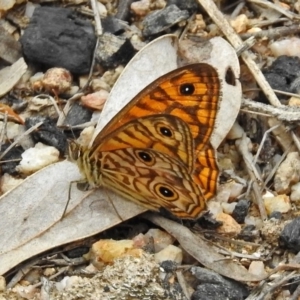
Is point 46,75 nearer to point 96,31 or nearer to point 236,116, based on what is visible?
point 96,31

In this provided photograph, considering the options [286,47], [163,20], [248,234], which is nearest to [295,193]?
[248,234]

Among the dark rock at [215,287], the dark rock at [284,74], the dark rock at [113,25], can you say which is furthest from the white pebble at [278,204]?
the dark rock at [113,25]

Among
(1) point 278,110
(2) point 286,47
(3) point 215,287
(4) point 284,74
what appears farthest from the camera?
(2) point 286,47

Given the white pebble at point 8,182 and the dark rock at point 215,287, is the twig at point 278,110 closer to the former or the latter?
the dark rock at point 215,287

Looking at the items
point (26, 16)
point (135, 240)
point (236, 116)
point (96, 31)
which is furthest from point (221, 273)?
point (26, 16)

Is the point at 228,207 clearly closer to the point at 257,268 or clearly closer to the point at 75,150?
the point at 257,268

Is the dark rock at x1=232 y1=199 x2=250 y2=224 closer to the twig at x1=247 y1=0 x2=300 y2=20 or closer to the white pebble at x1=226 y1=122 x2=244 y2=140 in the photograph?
the white pebble at x1=226 y1=122 x2=244 y2=140
